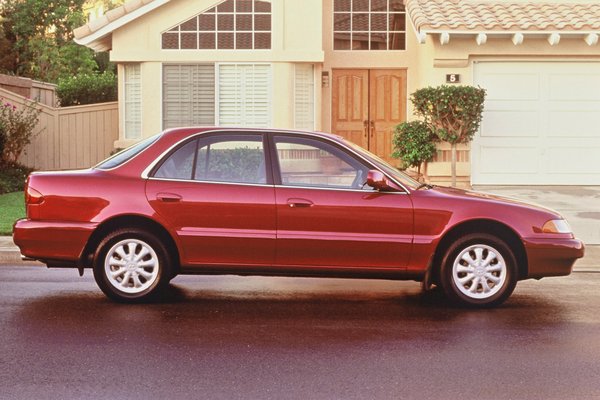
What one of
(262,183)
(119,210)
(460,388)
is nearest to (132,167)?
(119,210)

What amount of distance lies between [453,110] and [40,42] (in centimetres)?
2045

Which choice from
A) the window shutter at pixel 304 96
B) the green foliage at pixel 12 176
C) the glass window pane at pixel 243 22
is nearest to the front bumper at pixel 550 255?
the window shutter at pixel 304 96

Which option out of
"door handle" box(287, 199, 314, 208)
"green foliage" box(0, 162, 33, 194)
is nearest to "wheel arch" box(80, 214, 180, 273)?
"door handle" box(287, 199, 314, 208)

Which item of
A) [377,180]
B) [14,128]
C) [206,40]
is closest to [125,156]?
[377,180]

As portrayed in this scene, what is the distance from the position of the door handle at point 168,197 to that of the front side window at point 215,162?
0.19m

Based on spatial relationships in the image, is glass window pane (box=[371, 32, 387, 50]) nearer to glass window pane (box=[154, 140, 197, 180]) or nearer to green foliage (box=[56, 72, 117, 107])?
green foliage (box=[56, 72, 117, 107])

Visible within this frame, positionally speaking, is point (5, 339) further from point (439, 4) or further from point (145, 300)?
point (439, 4)

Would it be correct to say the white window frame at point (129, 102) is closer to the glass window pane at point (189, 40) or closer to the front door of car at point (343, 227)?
the glass window pane at point (189, 40)

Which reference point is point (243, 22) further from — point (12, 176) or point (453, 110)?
point (12, 176)

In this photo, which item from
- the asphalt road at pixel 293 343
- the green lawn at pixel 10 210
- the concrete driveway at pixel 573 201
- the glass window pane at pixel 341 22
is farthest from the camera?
the glass window pane at pixel 341 22

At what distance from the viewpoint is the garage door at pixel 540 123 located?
61.2 ft

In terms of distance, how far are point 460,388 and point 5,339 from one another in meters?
3.38

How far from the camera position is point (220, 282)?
32.6 feet

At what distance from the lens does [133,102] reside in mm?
20266
